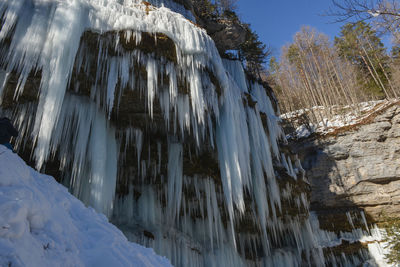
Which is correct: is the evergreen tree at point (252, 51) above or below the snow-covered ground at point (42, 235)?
above

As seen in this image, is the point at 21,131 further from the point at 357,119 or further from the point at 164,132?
the point at 357,119

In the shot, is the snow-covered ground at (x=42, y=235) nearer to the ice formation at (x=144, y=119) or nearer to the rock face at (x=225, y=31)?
the ice formation at (x=144, y=119)

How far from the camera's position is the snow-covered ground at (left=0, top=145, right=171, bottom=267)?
1.67m

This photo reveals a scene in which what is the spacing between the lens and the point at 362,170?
546 inches

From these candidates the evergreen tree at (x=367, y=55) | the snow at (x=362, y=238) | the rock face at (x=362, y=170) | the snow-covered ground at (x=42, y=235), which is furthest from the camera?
the evergreen tree at (x=367, y=55)

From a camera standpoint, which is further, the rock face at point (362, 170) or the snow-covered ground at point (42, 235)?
A: the rock face at point (362, 170)

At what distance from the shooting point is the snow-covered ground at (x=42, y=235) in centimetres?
167

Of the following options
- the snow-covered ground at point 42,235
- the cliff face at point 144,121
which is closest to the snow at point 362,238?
the cliff face at point 144,121

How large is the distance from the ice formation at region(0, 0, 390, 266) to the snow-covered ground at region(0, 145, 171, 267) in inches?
109

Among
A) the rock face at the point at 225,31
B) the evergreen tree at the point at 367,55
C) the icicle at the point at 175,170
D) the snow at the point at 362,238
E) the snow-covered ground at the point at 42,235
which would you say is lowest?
the snow at the point at 362,238

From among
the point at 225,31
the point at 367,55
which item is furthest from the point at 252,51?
the point at 367,55

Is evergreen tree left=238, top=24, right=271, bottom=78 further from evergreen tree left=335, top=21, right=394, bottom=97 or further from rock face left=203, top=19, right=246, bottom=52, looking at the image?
evergreen tree left=335, top=21, right=394, bottom=97

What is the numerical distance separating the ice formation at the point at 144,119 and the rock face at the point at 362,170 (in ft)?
17.5

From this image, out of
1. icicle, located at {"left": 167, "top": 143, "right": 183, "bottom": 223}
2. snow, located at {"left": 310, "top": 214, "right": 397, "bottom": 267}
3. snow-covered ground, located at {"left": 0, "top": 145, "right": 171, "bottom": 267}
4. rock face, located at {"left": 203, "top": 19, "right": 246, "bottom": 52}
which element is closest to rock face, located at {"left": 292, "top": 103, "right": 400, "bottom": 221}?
snow, located at {"left": 310, "top": 214, "right": 397, "bottom": 267}
